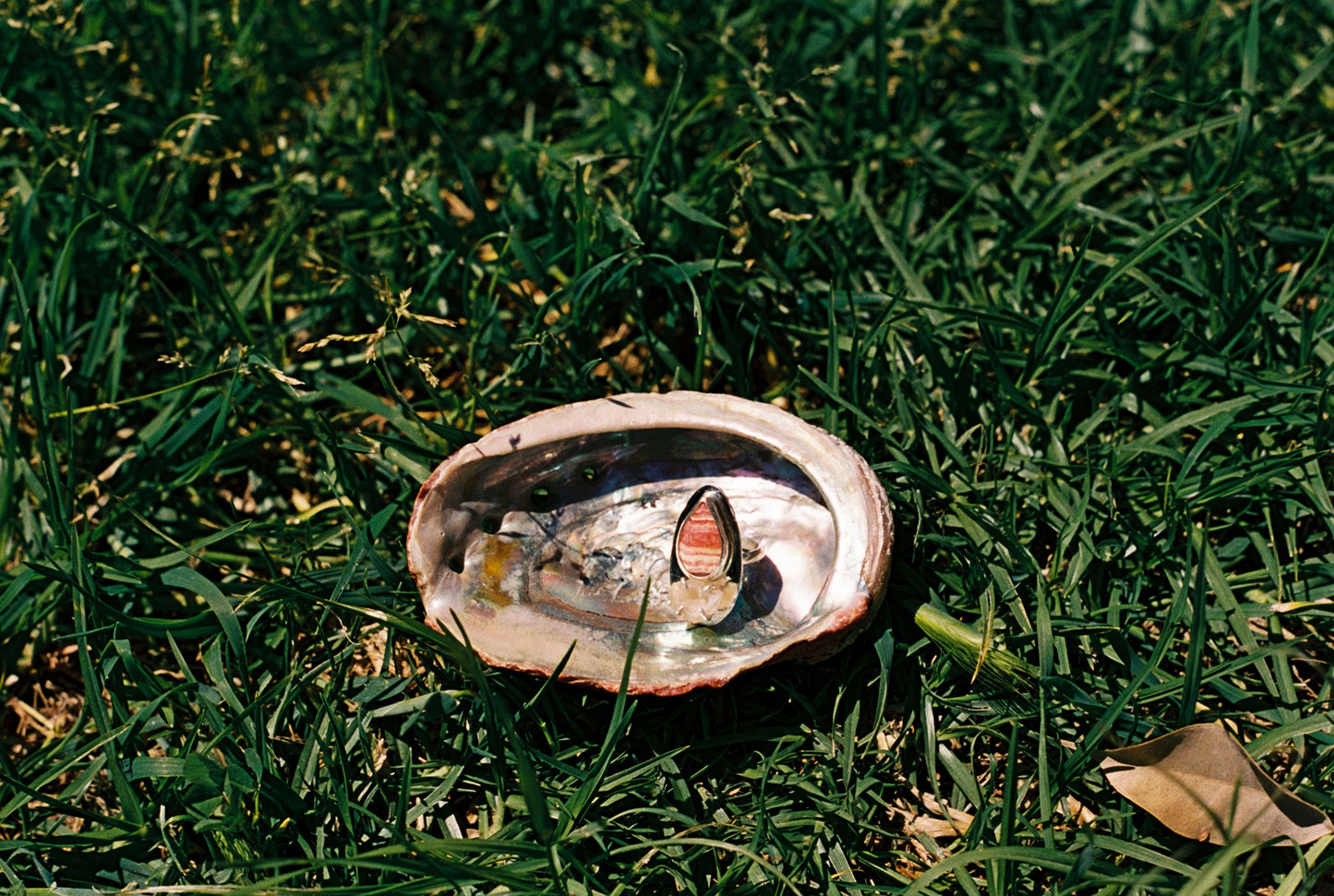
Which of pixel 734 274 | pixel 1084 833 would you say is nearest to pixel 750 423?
pixel 734 274

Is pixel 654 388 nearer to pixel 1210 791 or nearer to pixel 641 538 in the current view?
pixel 641 538

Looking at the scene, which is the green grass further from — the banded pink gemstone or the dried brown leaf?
the banded pink gemstone

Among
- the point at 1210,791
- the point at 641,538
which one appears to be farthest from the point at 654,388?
the point at 1210,791

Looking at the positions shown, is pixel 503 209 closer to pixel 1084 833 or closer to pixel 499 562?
pixel 499 562

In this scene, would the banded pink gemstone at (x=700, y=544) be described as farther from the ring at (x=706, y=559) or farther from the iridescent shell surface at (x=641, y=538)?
the iridescent shell surface at (x=641, y=538)

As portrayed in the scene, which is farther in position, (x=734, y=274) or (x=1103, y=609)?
(x=734, y=274)

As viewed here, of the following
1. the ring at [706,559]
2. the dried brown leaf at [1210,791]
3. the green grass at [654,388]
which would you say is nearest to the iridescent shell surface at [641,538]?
the ring at [706,559]
